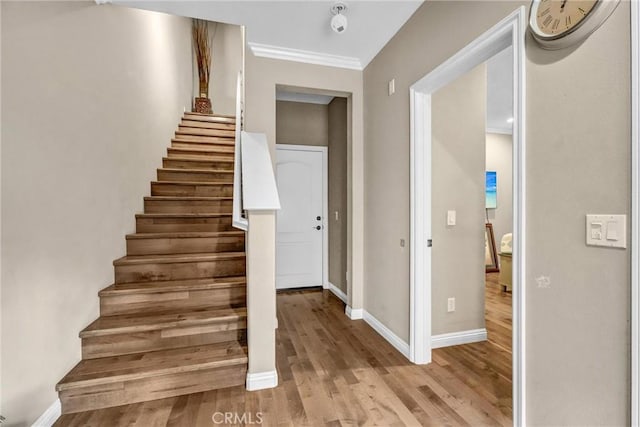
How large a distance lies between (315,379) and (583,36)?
2.23 m

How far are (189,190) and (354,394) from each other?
262 cm

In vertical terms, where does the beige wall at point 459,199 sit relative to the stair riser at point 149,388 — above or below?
→ above

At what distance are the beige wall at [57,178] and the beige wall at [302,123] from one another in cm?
174

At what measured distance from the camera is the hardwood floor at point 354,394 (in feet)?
5.33

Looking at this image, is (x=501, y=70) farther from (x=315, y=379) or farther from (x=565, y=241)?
(x=315, y=379)

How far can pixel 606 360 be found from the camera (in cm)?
107

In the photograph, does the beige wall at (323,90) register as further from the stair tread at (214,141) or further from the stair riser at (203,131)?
the stair riser at (203,131)

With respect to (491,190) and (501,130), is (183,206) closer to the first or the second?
(491,190)

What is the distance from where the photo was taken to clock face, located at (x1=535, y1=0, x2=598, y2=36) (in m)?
1.08

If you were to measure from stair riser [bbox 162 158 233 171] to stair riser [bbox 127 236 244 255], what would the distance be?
1.22 m

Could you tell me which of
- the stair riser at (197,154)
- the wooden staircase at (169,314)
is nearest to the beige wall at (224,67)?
the stair riser at (197,154)

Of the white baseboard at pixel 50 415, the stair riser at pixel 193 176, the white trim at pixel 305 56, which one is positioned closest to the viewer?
the white baseboard at pixel 50 415

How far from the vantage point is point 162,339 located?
2.00 metres

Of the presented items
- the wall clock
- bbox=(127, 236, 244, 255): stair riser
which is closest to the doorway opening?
bbox=(127, 236, 244, 255): stair riser
